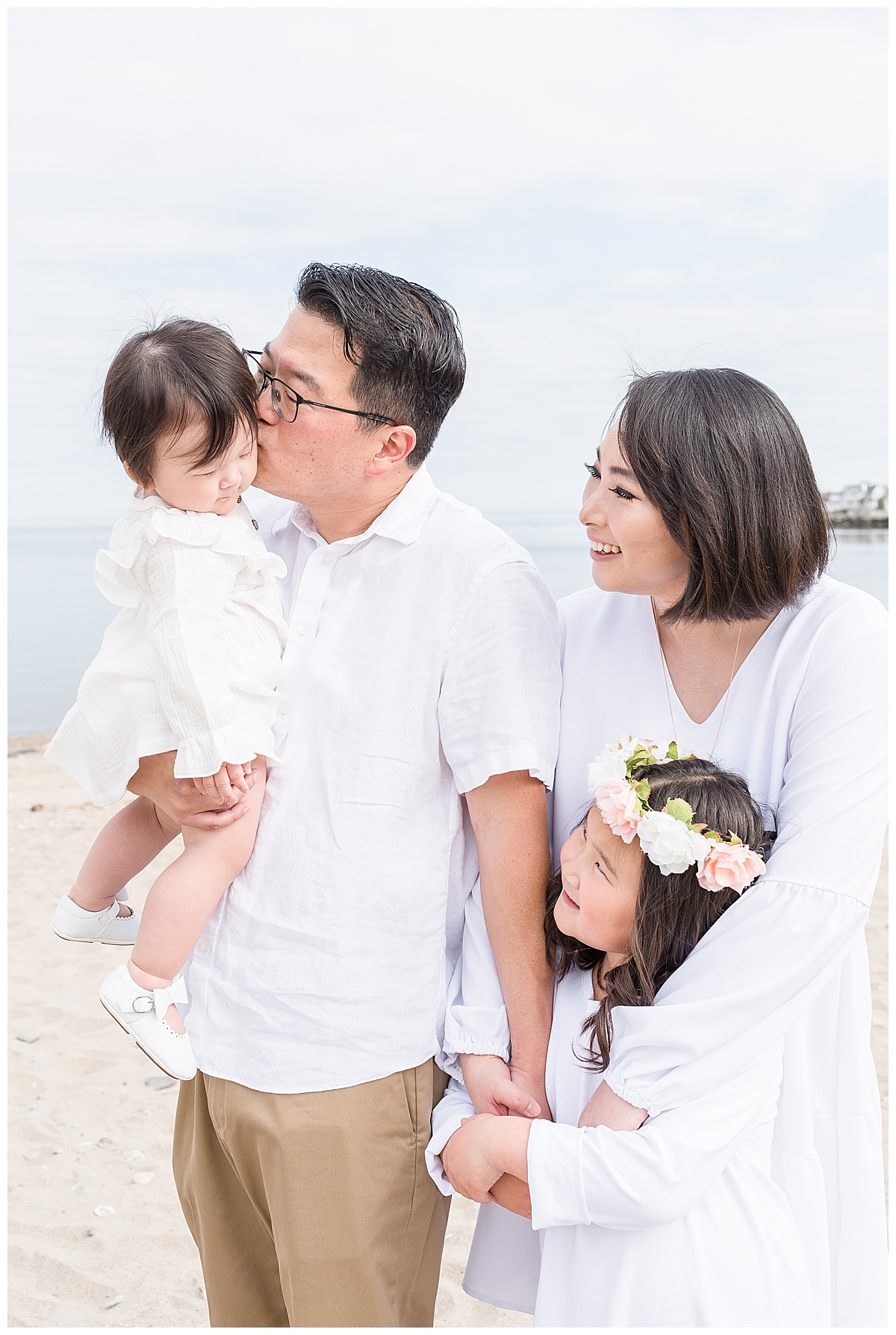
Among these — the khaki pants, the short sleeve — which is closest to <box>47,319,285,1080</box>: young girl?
the khaki pants

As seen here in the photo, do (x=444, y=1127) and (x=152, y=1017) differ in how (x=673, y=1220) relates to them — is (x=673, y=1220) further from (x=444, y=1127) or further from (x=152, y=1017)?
(x=152, y=1017)

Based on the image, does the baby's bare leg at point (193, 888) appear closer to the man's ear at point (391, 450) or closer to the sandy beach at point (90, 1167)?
the man's ear at point (391, 450)

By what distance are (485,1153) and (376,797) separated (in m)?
0.66

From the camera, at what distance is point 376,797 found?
2057 mm

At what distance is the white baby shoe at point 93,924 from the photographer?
8.76ft

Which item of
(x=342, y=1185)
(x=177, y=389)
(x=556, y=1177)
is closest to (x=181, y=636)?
(x=177, y=389)

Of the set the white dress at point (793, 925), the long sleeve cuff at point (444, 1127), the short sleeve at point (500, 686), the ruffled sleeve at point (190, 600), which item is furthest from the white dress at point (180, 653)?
the long sleeve cuff at point (444, 1127)

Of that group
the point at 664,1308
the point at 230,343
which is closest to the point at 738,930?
the point at 664,1308

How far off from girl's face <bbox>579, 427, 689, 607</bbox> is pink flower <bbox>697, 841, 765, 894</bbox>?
0.50 meters

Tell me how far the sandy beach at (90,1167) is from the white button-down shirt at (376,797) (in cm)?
Answer: 186

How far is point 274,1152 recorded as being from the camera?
2.03 meters

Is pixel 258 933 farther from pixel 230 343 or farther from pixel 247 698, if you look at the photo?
pixel 230 343

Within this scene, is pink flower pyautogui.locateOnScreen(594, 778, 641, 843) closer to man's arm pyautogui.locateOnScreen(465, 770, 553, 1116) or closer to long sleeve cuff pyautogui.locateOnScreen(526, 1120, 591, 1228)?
man's arm pyautogui.locateOnScreen(465, 770, 553, 1116)

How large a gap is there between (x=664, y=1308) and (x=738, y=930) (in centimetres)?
63
